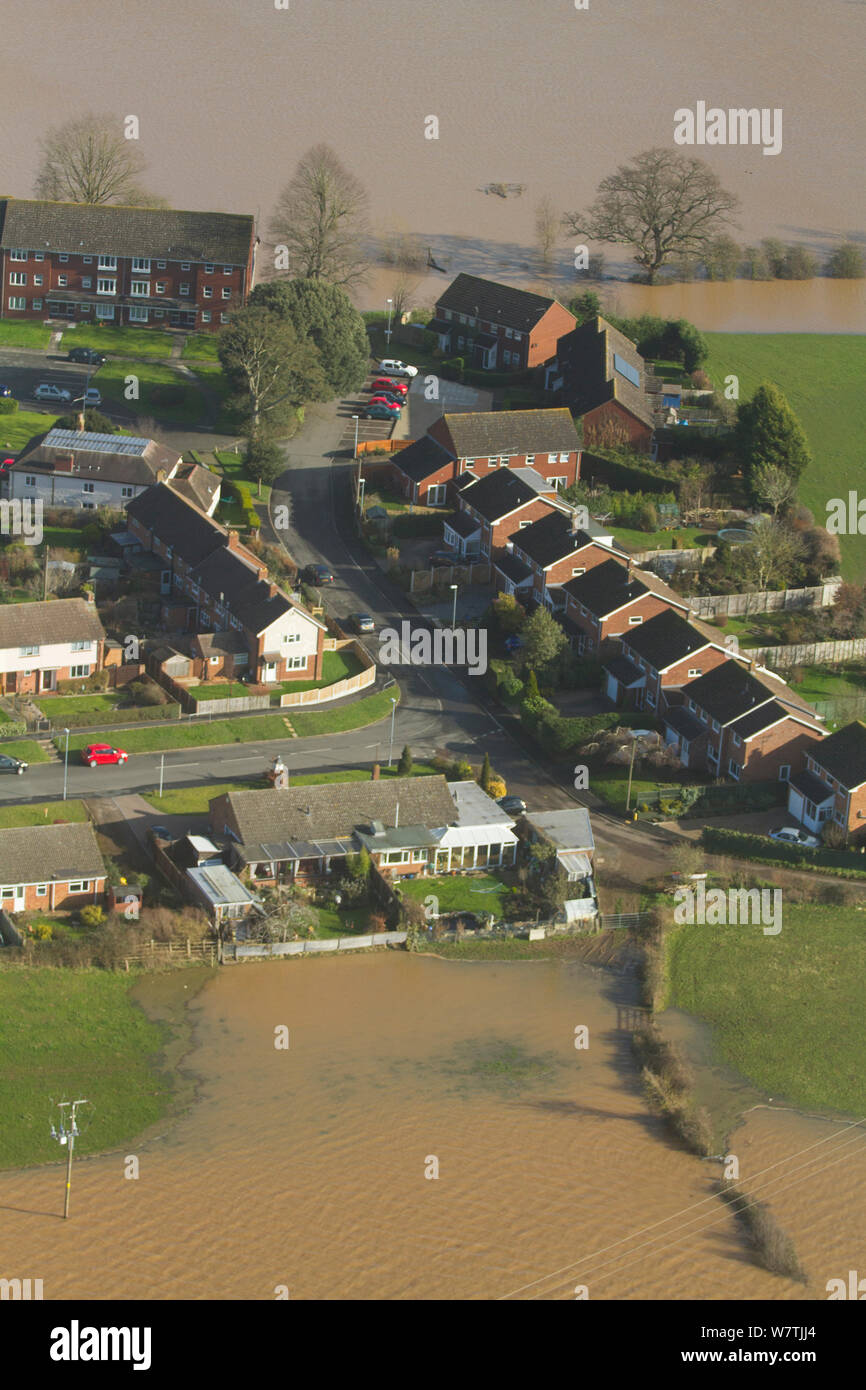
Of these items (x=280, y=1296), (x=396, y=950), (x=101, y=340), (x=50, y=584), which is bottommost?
(x=280, y=1296)

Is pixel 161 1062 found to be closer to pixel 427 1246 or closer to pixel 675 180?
pixel 427 1246

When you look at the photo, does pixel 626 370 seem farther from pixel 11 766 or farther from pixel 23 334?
pixel 11 766

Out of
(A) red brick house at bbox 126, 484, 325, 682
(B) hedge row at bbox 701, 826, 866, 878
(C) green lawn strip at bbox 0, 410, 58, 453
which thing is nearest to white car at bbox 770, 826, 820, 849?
(B) hedge row at bbox 701, 826, 866, 878

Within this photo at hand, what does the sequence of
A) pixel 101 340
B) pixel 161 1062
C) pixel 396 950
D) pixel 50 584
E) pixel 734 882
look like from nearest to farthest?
pixel 161 1062, pixel 396 950, pixel 734 882, pixel 50 584, pixel 101 340

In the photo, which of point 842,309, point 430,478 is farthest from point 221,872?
point 842,309

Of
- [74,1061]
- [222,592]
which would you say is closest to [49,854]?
[74,1061]

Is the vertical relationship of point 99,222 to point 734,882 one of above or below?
above

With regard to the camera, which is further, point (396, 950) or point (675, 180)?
point (675, 180)
